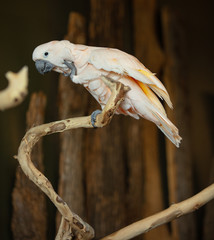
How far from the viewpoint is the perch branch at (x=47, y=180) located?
0.81 meters

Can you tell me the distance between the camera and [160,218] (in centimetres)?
92

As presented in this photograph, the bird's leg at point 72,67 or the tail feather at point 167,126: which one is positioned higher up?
the bird's leg at point 72,67

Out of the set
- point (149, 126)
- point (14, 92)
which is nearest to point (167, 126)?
point (14, 92)

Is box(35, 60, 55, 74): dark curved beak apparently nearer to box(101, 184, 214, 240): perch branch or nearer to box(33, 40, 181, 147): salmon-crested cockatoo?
box(33, 40, 181, 147): salmon-crested cockatoo

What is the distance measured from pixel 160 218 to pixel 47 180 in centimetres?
31

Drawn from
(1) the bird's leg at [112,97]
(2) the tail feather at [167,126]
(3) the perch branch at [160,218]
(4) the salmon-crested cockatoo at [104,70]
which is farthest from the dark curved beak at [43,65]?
(3) the perch branch at [160,218]

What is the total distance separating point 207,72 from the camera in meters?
2.00

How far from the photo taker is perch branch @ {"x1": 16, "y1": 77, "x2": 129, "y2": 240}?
32.1 inches

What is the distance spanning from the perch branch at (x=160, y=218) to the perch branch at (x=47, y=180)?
87mm

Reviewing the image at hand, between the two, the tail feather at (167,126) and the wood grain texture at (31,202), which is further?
the wood grain texture at (31,202)

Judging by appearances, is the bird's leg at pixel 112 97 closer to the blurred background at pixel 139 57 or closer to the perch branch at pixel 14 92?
the perch branch at pixel 14 92

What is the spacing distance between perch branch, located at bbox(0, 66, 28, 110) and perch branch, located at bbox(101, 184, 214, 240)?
1.75 feet

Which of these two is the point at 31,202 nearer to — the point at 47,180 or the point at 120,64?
the point at 47,180

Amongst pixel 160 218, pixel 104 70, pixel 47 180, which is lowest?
pixel 160 218
